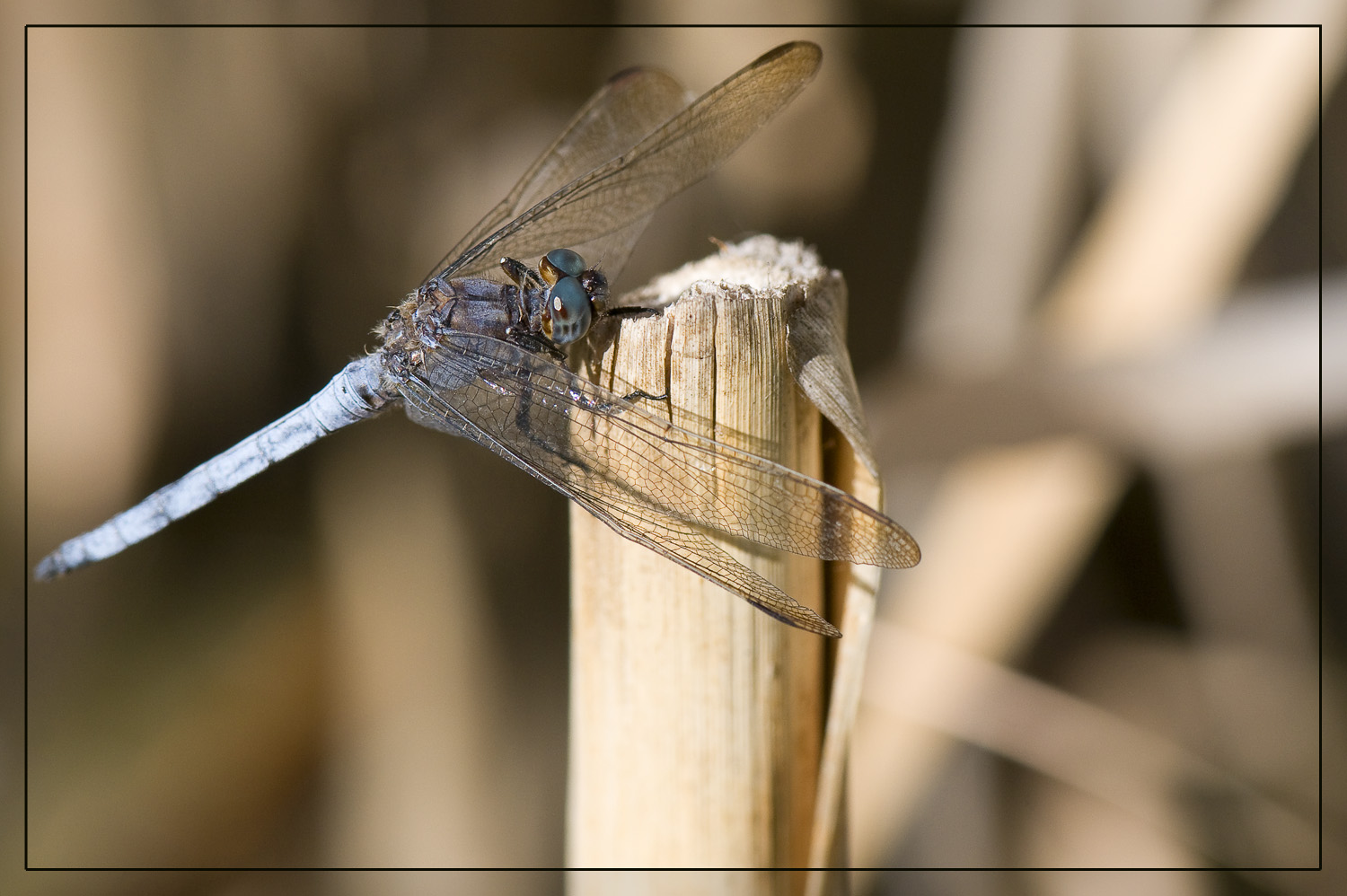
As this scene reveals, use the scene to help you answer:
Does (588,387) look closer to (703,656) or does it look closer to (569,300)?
(569,300)

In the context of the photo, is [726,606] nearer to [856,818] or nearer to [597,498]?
[597,498]

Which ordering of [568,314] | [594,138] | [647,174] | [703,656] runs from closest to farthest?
[703,656] < [568,314] < [647,174] < [594,138]

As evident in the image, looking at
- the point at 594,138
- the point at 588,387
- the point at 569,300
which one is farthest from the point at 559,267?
the point at 594,138

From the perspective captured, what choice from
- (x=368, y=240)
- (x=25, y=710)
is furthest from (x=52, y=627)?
(x=368, y=240)

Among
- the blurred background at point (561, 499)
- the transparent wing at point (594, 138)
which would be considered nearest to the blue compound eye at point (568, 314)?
the transparent wing at point (594, 138)

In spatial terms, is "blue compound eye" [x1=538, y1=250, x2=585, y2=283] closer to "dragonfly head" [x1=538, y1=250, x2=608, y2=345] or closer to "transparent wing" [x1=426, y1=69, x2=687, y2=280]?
"dragonfly head" [x1=538, y1=250, x2=608, y2=345]

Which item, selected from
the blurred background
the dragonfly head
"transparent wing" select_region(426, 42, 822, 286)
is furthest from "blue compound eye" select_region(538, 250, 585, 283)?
the blurred background

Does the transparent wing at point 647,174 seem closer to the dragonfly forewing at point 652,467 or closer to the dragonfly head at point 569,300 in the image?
the dragonfly head at point 569,300
